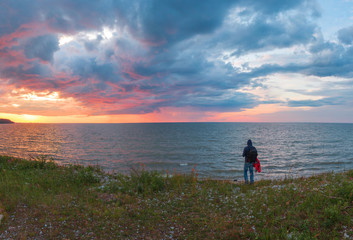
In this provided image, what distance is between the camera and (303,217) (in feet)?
27.1

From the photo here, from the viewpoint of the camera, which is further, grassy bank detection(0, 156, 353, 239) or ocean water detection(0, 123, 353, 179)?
ocean water detection(0, 123, 353, 179)

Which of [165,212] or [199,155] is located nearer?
[165,212]

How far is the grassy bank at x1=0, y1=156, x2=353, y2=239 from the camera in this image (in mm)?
7574

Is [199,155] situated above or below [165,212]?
below

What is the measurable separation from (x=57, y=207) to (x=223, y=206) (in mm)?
7997

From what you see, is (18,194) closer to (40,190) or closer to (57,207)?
(40,190)

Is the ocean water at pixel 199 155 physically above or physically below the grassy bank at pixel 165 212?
below

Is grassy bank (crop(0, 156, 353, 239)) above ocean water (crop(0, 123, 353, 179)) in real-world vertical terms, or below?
above

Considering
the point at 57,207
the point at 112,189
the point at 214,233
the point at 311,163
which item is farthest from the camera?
the point at 311,163

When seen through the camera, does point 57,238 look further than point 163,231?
No

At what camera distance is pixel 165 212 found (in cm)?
949

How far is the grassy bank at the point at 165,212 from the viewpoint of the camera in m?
7.57

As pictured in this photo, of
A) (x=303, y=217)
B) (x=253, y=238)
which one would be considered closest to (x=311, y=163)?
(x=303, y=217)

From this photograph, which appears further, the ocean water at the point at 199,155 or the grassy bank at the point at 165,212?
the ocean water at the point at 199,155
